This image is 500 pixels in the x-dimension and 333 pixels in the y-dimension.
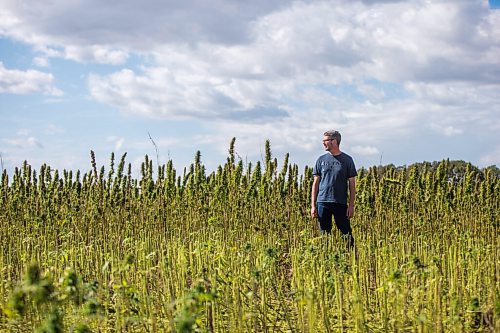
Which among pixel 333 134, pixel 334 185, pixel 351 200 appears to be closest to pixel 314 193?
pixel 334 185

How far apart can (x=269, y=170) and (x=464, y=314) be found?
14.2ft

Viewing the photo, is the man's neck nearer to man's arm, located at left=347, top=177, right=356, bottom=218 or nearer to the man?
the man

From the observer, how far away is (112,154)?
344 inches

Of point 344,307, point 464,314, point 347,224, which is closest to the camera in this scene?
point 464,314

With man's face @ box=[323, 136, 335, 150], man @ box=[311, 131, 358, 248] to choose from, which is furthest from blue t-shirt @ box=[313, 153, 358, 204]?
man's face @ box=[323, 136, 335, 150]

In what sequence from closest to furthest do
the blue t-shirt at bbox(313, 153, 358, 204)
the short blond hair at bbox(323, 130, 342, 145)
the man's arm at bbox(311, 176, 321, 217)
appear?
the blue t-shirt at bbox(313, 153, 358, 204)
the short blond hair at bbox(323, 130, 342, 145)
the man's arm at bbox(311, 176, 321, 217)

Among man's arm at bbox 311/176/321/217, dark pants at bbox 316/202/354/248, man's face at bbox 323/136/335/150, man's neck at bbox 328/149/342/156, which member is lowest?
dark pants at bbox 316/202/354/248

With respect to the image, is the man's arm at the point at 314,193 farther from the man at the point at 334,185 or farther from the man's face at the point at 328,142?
the man's face at the point at 328,142

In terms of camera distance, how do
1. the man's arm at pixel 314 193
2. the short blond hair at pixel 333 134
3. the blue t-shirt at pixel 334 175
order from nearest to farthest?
the blue t-shirt at pixel 334 175, the short blond hair at pixel 333 134, the man's arm at pixel 314 193

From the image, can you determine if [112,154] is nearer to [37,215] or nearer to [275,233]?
[37,215]

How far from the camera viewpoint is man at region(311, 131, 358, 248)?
7.77 m

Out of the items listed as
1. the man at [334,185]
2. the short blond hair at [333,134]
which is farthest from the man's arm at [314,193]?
the short blond hair at [333,134]

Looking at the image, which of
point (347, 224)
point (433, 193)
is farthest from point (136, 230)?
point (433, 193)

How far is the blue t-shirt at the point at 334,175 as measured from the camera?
7.76m
